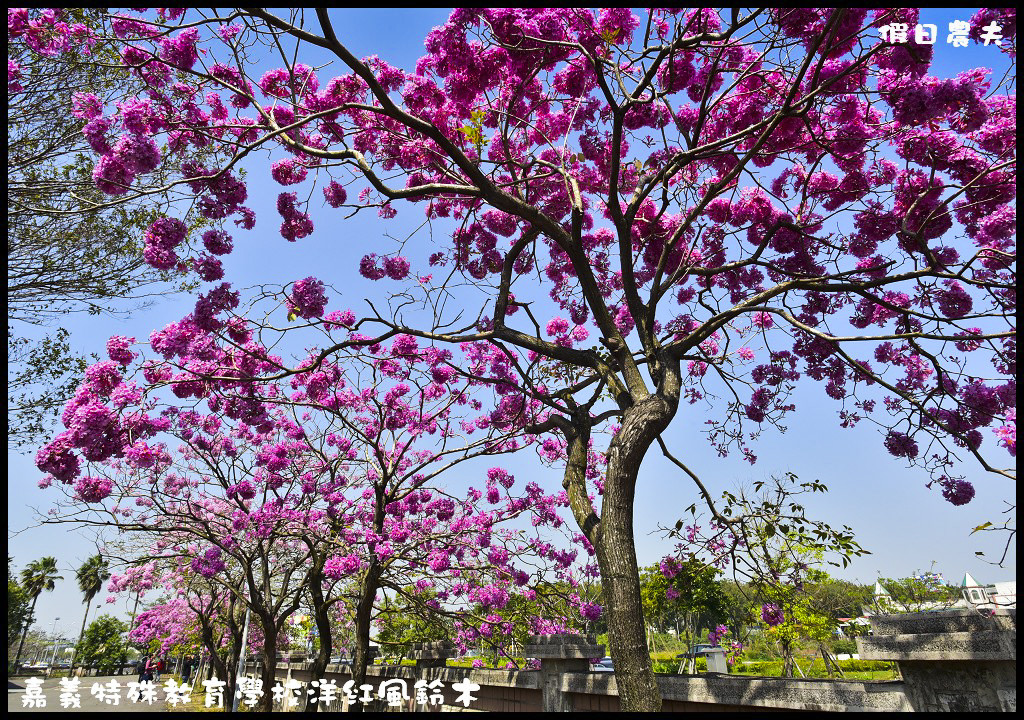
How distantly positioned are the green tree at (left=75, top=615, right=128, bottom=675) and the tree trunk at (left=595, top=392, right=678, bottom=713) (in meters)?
57.1

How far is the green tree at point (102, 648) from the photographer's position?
4747 centimetres

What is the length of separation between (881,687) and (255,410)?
6.22 meters

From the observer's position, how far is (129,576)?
14.1 metres

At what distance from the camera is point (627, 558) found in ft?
14.7

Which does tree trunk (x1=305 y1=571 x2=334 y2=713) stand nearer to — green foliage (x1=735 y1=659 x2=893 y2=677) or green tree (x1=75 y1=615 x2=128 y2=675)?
green foliage (x1=735 y1=659 x2=893 y2=677)

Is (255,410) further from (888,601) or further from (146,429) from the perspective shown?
(888,601)

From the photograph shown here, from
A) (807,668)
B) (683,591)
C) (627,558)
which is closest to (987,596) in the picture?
(807,668)

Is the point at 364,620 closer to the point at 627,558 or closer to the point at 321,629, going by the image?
the point at 321,629

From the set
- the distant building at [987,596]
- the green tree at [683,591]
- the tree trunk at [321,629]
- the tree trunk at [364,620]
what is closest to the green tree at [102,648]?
the green tree at [683,591]

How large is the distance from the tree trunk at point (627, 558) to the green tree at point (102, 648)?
2248 inches

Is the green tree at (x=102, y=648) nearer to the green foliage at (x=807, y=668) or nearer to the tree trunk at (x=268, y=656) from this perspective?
the tree trunk at (x=268, y=656)

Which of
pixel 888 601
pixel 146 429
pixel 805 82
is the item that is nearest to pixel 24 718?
pixel 146 429

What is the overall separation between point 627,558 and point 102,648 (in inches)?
2336

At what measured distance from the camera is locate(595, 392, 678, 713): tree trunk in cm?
406
